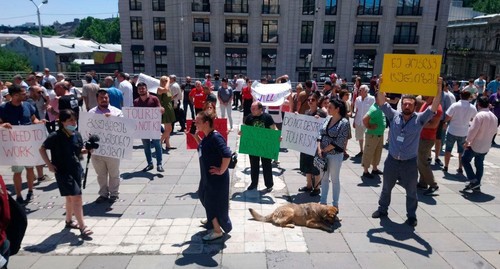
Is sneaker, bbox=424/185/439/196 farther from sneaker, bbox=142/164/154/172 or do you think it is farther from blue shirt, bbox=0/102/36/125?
blue shirt, bbox=0/102/36/125

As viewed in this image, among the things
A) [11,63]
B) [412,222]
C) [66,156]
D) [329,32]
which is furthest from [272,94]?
[11,63]

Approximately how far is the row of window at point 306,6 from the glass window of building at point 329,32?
3.74 feet

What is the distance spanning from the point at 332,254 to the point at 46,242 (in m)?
3.89

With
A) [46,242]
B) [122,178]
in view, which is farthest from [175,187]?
[46,242]

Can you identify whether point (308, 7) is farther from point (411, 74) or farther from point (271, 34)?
point (411, 74)

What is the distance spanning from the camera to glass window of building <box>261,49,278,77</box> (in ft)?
123

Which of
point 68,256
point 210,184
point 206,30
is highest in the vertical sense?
point 206,30

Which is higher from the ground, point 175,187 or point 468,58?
point 468,58

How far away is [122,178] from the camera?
24.1 feet

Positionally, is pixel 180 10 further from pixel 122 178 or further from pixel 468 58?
pixel 468 58

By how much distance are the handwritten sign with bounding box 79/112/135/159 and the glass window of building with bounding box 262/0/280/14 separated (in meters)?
33.6

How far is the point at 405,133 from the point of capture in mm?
5082

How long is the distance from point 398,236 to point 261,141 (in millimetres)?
2789

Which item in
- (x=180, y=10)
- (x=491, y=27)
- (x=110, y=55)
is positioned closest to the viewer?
(x=180, y=10)
